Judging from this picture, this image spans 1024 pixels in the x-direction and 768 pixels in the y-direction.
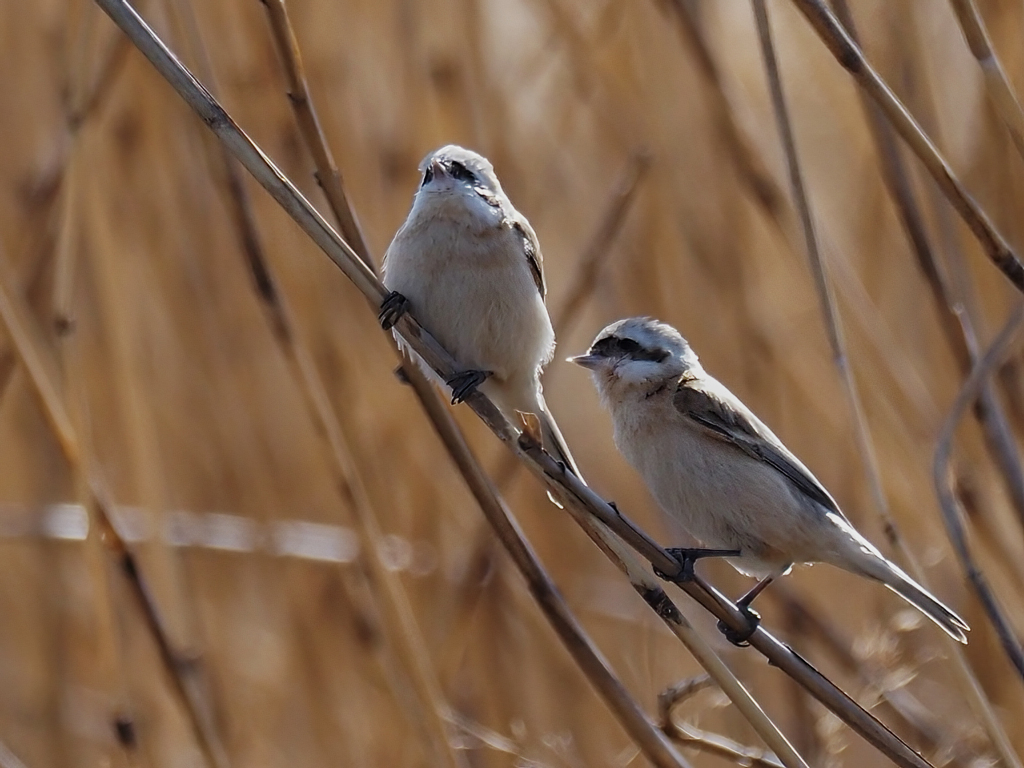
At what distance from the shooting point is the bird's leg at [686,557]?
1.56m

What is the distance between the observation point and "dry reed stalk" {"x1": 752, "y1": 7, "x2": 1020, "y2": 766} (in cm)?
153

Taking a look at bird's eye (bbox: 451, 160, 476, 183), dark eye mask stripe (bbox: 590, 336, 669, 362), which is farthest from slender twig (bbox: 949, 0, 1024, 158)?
bird's eye (bbox: 451, 160, 476, 183)

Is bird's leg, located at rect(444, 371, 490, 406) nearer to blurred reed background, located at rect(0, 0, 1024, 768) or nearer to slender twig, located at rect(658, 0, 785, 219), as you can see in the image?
blurred reed background, located at rect(0, 0, 1024, 768)

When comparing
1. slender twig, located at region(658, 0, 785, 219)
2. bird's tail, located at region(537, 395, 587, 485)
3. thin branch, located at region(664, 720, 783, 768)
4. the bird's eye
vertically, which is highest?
the bird's eye

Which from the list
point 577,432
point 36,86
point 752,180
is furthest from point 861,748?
point 36,86

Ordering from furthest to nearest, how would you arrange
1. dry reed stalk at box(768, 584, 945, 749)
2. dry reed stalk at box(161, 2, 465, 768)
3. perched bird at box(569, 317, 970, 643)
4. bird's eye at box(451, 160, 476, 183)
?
dry reed stalk at box(768, 584, 945, 749)
bird's eye at box(451, 160, 476, 183)
perched bird at box(569, 317, 970, 643)
dry reed stalk at box(161, 2, 465, 768)

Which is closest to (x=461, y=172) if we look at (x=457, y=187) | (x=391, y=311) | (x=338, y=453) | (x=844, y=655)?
(x=457, y=187)

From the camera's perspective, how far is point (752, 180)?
2338 mm

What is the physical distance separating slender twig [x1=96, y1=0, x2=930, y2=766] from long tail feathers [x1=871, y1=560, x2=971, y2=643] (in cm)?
28

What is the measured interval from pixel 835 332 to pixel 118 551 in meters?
1.28

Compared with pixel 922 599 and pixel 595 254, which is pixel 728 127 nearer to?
pixel 595 254

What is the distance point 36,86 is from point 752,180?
1896 millimetres

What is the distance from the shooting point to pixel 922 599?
174cm

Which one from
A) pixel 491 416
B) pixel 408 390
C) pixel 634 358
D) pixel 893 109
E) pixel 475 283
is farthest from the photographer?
pixel 408 390
